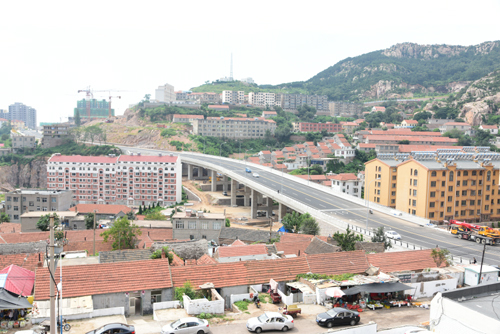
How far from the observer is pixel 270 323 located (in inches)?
708

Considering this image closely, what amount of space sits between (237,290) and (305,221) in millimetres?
26897

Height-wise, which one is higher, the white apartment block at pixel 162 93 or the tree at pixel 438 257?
the white apartment block at pixel 162 93

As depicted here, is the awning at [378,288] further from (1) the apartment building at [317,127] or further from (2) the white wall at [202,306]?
(1) the apartment building at [317,127]

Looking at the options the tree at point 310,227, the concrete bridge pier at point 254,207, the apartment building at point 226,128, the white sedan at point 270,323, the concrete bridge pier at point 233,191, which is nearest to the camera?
the white sedan at point 270,323

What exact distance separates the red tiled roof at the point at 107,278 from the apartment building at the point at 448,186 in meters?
41.0

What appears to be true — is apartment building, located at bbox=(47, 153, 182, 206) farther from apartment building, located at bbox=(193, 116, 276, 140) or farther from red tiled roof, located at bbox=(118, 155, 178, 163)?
apartment building, located at bbox=(193, 116, 276, 140)

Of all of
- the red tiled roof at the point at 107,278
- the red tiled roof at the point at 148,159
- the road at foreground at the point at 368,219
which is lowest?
the road at foreground at the point at 368,219

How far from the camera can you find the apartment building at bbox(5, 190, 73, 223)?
73.7 metres

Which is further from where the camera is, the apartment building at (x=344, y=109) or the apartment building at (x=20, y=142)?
the apartment building at (x=344, y=109)

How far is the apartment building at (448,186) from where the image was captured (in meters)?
53.5

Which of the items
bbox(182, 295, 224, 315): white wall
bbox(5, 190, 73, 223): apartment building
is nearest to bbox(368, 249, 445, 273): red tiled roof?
bbox(182, 295, 224, 315): white wall

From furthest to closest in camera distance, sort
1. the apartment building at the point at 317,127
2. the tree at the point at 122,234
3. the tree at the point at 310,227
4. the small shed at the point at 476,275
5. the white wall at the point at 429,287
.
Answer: the apartment building at the point at 317,127
the tree at the point at 310,227
the tree at the point at 122,234
the small shed at the point at 476,275
the white wall at the point at 429,287

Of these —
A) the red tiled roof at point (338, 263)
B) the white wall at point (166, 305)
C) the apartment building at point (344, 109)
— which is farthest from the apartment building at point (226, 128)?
the white wall at point (166, 305)

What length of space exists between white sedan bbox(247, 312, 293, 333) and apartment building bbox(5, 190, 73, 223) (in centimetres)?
6480
